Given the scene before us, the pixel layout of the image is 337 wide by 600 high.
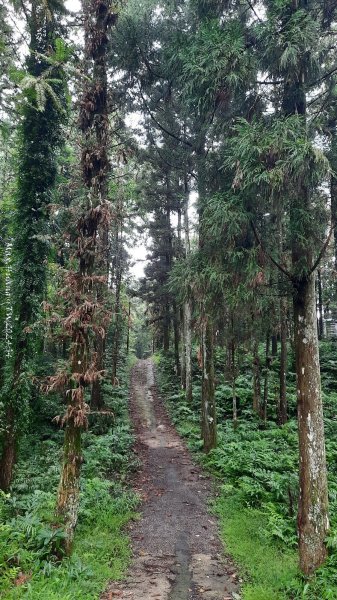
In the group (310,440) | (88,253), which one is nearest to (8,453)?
(88,253)

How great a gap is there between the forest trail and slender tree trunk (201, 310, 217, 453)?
0.93 metres

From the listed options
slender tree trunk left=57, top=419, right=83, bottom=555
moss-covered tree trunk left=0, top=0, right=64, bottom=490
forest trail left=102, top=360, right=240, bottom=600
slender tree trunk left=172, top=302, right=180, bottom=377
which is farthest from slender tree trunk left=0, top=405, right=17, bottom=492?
slender tree trunk left=172, top=302, right=180, bottom=377

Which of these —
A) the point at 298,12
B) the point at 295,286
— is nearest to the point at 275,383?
the point at 295,286

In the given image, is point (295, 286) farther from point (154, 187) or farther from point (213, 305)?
point (154, 187)

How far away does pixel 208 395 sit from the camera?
12164 millimetres

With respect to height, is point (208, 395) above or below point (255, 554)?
above

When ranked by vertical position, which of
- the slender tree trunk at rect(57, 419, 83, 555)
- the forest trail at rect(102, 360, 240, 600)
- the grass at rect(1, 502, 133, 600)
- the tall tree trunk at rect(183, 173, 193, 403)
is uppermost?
the tall tree trunk at rect(183, 173, 193, 403)

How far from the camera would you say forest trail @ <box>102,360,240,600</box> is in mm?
5758

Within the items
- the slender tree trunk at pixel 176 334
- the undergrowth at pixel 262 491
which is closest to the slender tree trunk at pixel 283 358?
the undergrowth at pixel 262 491

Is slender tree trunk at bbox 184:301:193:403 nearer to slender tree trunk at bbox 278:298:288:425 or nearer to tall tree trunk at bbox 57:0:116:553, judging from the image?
slender tree trunk at bbox 278:298:288:425

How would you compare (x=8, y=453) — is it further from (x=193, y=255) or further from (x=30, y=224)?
(x=193, y=255)

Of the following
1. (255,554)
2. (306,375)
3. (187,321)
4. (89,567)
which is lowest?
(255,554)

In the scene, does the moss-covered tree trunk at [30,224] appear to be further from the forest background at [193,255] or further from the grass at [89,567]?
the grass at [89,567]

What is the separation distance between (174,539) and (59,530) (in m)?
2.68
